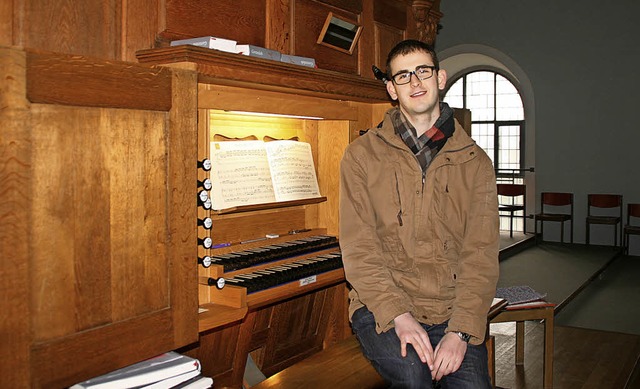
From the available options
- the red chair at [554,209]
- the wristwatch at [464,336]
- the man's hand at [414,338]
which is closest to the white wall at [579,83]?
the red chair at [554,209]

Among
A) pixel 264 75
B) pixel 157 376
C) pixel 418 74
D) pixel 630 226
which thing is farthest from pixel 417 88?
pixel 630 226

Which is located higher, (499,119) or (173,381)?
(499,119)

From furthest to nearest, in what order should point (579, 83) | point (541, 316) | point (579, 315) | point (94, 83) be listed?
point (579, 83)
point (579, 315)
point (541, 316)
point (94, 83)

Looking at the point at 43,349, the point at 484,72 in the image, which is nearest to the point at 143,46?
the point at 43,349

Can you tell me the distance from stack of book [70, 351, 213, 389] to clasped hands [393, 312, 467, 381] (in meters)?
0.63

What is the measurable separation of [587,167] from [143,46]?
8230 millimetres

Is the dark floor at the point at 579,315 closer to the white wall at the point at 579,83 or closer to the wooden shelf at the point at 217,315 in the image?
the white wall at the point at 579,83

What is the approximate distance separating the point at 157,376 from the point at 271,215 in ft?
4.34

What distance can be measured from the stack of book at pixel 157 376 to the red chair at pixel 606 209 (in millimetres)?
7735

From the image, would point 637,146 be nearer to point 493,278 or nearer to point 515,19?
point 515,19

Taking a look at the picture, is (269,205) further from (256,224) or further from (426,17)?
(426,17)

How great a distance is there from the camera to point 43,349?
5.61ft

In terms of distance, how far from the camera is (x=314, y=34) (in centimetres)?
308

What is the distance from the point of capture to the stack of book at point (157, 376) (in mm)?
1896
